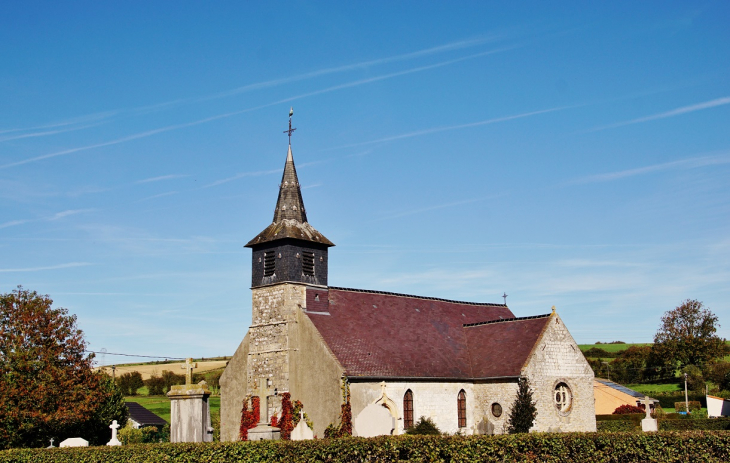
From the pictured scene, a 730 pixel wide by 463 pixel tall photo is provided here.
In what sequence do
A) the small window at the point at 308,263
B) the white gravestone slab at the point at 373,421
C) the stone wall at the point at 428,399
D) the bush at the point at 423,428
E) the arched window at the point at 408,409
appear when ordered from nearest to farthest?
the white gravestone slab at the point at 373,421 < the bush at the point at 423,428 < the stone wall at the point at 428,399 < the arched window at the point at 408,409 < the small window at the point at 308,263

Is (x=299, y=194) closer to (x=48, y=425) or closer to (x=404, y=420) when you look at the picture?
(x=404, y=420)

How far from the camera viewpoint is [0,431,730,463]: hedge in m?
19.8

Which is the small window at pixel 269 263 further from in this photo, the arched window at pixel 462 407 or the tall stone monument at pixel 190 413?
the tall stone monument at pixel 190 413

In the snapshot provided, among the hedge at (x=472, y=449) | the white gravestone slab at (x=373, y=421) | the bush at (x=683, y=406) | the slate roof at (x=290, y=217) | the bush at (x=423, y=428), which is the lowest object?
the bush at (x=683, y=406)

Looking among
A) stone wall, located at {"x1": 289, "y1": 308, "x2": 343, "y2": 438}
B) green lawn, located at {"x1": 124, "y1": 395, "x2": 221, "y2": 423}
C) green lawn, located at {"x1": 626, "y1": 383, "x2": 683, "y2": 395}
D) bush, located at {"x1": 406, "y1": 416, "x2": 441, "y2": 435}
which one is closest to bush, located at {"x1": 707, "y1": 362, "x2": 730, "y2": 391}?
green lawn, located at {"x1": 626, "y1": 383, "x2": 683, "y2": 395}

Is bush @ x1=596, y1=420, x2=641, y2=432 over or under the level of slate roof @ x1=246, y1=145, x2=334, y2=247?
under

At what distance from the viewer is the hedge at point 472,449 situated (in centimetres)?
1978

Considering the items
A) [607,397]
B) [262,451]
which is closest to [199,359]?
[607,397]

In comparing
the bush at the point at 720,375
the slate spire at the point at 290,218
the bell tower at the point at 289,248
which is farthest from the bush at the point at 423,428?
the bush at the point at 720,375

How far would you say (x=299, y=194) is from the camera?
131 feet

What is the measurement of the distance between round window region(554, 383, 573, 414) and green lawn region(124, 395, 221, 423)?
33534 millimetres

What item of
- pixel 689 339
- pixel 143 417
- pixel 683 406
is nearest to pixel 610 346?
pixel 689 339

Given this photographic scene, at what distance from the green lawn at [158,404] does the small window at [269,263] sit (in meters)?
29.1

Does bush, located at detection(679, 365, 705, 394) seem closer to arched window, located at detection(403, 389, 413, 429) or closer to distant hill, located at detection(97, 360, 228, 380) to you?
arched window, located at detection(403, 389, 413, 429)
